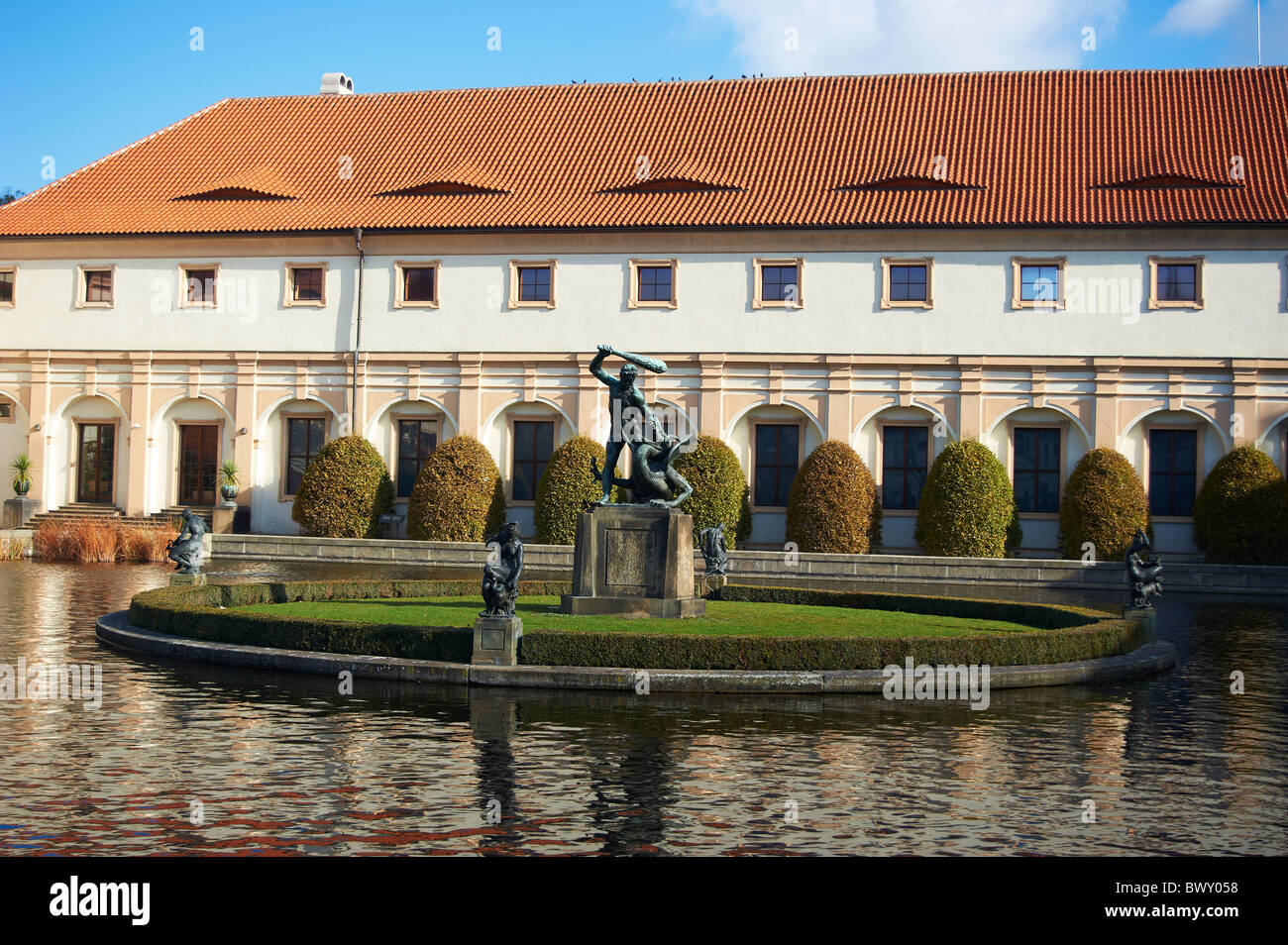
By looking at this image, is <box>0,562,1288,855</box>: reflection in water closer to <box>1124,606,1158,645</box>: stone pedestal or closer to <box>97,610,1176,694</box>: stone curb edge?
<box>97,610,1176,694</box>: stone curb edge

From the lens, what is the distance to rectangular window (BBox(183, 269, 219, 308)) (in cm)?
4056

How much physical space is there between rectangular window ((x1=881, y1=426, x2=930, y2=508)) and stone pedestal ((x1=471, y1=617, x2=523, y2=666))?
24813 mm

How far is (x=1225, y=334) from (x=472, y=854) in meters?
33.0

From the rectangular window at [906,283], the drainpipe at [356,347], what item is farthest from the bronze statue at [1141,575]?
the drainpipe at [356,347]

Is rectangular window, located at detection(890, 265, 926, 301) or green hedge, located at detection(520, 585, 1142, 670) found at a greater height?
rectangular window, located at detection(890, 265, 926, 301)

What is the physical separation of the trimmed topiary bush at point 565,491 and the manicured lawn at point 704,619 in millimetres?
14115

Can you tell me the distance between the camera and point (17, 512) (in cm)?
4000

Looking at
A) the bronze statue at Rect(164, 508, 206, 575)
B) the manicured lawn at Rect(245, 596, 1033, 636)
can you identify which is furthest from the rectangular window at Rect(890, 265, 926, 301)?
the bronze statue at Rect(164, 508, 206, 575)

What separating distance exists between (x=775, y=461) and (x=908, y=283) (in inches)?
241

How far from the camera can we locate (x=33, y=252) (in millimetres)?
41344

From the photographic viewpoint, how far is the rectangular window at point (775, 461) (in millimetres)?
37969

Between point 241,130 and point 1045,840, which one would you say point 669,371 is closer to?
point 241,130

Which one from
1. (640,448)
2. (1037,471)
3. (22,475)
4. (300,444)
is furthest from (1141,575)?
(22,475)

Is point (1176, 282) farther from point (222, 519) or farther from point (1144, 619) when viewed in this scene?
point (222, 519)
